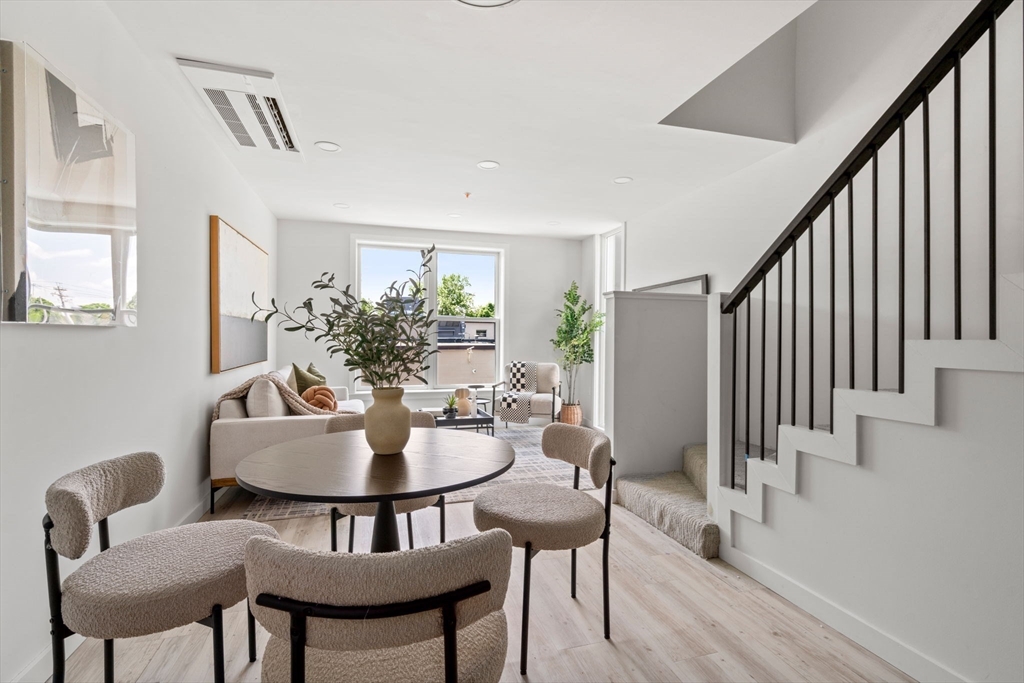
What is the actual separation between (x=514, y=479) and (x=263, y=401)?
1999 millimetres

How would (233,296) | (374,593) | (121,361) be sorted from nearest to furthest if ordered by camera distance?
(374,593) → (121,361) → (233,296)

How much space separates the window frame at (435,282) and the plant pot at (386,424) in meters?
4.67

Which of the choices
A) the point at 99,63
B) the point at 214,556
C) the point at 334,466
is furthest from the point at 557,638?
the point at 99,63

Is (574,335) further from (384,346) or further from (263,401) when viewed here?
(384,346)

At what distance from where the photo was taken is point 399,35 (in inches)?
87.4

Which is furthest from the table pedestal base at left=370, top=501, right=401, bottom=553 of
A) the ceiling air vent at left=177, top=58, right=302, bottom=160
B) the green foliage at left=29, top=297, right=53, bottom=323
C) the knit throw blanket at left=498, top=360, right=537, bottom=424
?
the knit throw blanket at left=498, top=360, right=537, bottom=424

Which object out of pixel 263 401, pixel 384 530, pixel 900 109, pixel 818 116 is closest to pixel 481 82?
pixel 900 109

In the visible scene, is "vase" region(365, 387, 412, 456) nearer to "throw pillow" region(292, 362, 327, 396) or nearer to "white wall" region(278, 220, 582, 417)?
"throw pillow" region(292, 362, 327, 396)

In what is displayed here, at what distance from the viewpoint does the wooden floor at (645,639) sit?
1.71 meters

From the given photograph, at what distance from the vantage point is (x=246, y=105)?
2891 mm

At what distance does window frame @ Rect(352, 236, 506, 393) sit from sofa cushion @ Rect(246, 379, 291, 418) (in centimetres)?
280

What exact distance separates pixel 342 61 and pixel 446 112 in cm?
71

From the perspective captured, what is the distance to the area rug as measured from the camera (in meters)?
3.29

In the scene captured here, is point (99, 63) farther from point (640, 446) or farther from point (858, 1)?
point (858, 1)
